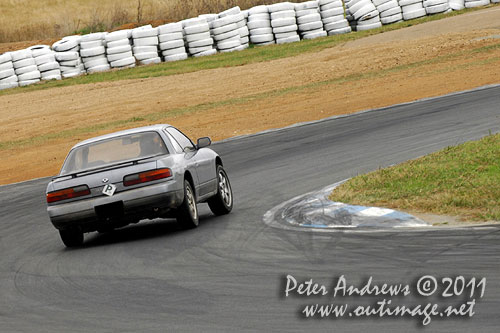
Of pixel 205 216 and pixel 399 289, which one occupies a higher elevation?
pixel 399 289

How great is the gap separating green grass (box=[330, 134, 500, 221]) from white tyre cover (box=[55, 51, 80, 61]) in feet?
88.2

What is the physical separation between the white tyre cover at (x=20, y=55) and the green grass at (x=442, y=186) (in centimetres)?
2680

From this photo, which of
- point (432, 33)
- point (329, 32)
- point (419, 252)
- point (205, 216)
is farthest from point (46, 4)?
point (419, 252)

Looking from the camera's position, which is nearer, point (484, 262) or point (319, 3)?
point (484, 262)

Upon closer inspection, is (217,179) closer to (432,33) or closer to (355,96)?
(355,96)

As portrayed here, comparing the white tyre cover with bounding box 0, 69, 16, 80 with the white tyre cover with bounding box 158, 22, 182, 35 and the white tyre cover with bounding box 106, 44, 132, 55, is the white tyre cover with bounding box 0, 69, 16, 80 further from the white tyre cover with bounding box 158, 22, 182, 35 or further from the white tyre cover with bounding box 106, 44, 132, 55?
the white tyre cover with bounding box 158, 22, 182, 35

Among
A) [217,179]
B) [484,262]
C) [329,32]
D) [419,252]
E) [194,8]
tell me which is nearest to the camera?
[484,262]

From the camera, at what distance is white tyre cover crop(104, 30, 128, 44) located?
125 feet

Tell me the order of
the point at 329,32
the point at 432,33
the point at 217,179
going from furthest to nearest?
the point at 329,32 < the point at 432,33 < the point at 217,179

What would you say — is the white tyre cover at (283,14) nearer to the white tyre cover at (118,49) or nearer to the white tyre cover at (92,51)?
the white tyre cover at (118,49)

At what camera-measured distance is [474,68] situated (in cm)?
2908

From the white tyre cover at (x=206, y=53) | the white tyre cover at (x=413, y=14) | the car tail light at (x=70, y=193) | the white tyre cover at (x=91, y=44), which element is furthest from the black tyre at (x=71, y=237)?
the white tyre cover at (x=413, y=14)

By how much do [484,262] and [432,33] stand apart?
3037 cm

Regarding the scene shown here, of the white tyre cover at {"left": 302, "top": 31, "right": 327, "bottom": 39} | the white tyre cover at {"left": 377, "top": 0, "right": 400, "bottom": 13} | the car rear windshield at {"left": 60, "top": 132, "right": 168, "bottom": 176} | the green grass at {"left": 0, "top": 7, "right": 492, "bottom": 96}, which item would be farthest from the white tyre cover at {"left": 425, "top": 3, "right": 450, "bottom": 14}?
the car rear windshield at {"left": 60, "top": 132, "right": 168, "bottom": 176}
